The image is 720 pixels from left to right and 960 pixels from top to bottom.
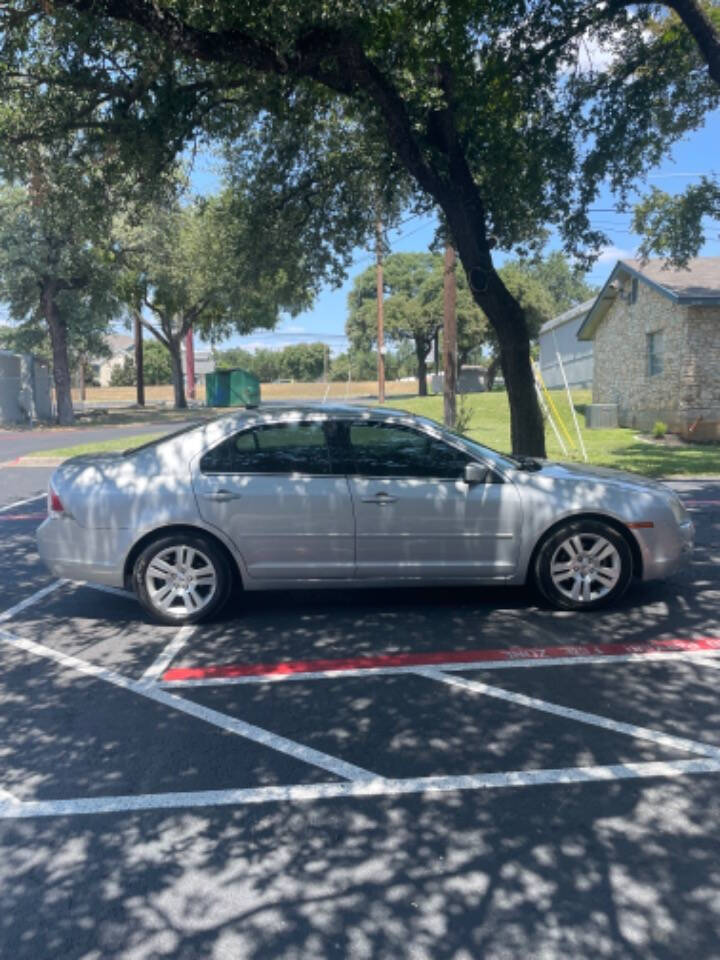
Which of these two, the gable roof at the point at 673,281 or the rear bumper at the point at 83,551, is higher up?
the gable roof at the point at 673,281

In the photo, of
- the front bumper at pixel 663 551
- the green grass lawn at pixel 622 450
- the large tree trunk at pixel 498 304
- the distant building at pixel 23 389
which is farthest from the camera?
the distant building at pixel 23 389

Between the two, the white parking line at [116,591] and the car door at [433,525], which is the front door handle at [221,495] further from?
the white parking line at [116,591]

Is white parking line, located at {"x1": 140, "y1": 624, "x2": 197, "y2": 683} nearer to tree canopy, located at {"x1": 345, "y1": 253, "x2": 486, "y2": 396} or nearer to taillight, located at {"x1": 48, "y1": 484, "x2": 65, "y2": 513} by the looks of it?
taillight, located at {"x1": 48, "y1": 484, "x2": 65, "y2": 513}

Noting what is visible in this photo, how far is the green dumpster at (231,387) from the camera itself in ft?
136

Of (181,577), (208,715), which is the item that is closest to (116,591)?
(181,577)

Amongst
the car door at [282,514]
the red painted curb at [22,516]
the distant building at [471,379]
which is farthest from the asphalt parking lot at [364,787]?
the distant building at [471,379]

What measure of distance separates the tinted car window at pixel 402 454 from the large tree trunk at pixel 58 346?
26.1m

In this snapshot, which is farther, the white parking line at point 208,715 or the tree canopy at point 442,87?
the tree canopy at point 442,87

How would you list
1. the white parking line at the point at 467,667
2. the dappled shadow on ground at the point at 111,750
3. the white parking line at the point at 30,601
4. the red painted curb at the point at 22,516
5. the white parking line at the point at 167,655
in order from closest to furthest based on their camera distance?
1. the dappled shadow on ground at the point at 111,750
2. the white parking line at the point at 467,667
3. the white parking line at the point at 167,655
4. the white parking line at the point at 30,601
5. the red painted curb at the point at 22,516

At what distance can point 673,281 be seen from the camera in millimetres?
21594

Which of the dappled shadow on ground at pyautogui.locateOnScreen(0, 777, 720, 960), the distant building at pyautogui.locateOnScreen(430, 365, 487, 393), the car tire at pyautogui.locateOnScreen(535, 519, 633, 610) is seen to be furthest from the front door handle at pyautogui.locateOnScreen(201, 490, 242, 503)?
the distant building at pyautogui.locateOnScreen(430, 365, 487, 393)

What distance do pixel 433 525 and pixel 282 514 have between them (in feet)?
3.58

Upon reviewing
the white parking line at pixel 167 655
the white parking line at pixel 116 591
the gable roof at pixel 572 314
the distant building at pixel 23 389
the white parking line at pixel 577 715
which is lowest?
the white parking line at pixel 577 715

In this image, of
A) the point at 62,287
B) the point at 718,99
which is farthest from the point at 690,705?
the point at 62,287
